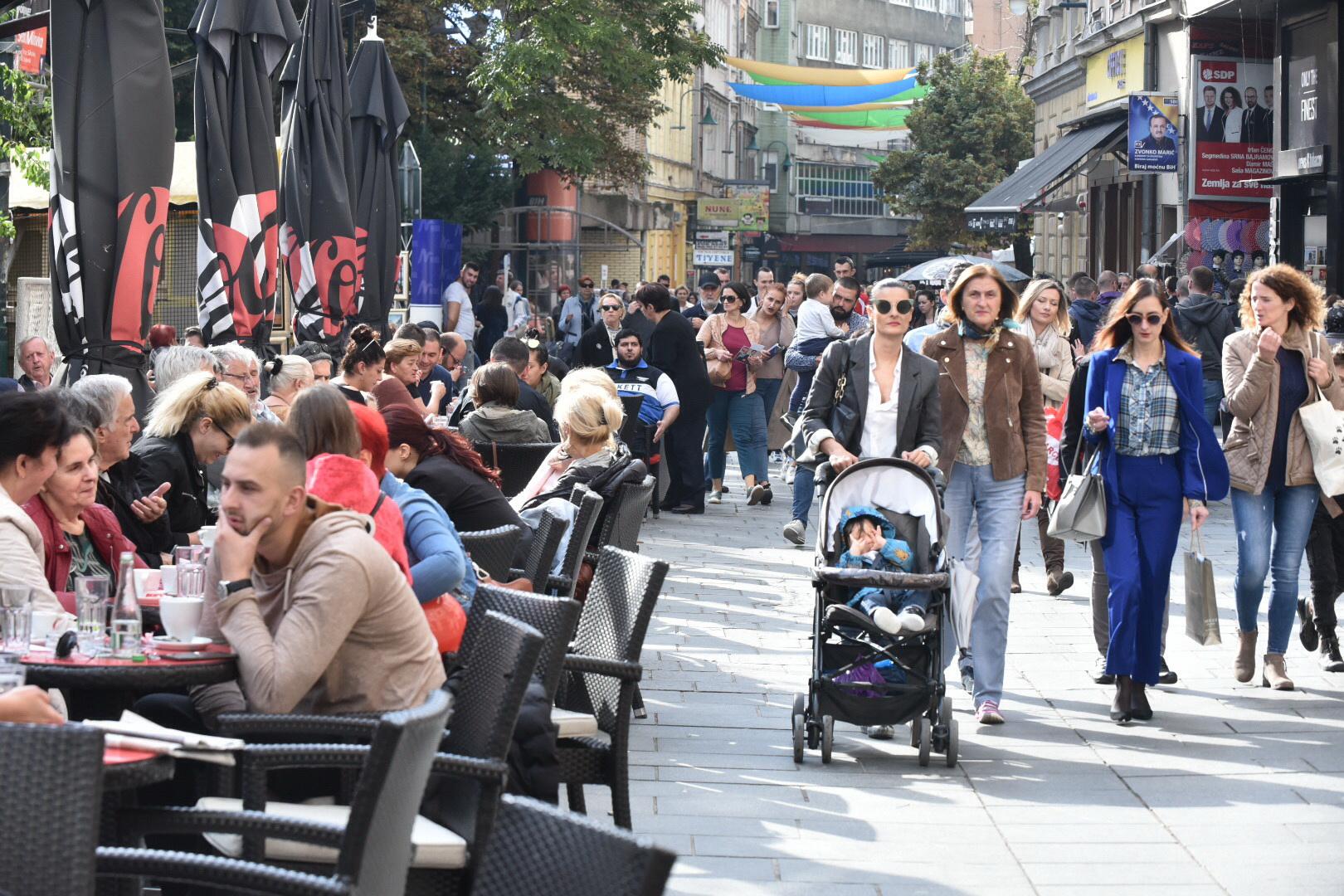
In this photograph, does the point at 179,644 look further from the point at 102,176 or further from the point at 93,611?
the point at 102,176

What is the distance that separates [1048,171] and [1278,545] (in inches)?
962

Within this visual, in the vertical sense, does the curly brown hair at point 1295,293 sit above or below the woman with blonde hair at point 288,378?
above

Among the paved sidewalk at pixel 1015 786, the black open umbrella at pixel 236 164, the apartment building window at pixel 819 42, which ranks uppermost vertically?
the apartment building window at pixel 819 42

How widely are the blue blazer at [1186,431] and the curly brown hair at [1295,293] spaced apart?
665 mm

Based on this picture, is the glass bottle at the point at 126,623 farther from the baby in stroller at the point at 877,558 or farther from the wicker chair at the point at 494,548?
the baby in stroller at the point at 877,558

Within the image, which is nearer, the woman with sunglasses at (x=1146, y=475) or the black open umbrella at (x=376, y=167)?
the woman with sunglasses at (x=1146, y=475)

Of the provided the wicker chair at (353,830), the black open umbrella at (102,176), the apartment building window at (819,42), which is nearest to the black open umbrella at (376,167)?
the black open umbrella at (102,176)

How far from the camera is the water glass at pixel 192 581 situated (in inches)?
220

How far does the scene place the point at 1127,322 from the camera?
8969mm

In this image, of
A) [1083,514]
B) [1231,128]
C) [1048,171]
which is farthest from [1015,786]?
[1048,171]

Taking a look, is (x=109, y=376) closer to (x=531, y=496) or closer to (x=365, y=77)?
(x=531, y=496)

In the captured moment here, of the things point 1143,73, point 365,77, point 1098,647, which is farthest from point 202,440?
point 1143,73

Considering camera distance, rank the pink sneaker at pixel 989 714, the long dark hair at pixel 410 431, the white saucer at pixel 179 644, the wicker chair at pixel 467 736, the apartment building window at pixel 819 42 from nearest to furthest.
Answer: the wicker chair at pixel 467 736 < the white saucer at pixel 179 644 < the long dark hair at pixel 410 431 < the pink sneaker at pixel 989 714 < the apartment building window at pixel 819 42

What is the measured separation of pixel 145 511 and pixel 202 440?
2.78 ft
